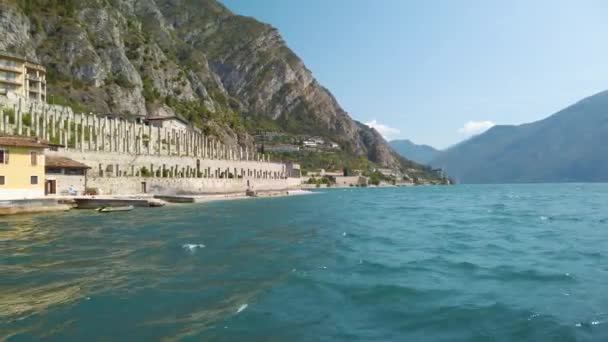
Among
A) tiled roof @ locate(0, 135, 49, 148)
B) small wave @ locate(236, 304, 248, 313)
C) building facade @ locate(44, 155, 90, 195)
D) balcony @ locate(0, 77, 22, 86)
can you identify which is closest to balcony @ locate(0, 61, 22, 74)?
balcony @ locate(0, 77, 22, 86)

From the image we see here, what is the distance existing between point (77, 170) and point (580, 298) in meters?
57.0

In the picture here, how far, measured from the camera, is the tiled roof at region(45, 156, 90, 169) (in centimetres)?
5306

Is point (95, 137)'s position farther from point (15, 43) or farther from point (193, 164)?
point (15, 43)

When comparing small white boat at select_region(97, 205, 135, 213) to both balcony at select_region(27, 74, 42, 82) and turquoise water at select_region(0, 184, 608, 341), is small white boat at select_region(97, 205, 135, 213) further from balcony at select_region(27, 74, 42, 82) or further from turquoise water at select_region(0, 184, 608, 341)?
balcony at select_region(27, 74, 42, 82)

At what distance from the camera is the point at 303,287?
48.3 ft

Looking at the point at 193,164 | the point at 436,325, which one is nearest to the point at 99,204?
the point at 193,164

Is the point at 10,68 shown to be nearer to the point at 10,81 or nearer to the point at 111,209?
the point at 10,81

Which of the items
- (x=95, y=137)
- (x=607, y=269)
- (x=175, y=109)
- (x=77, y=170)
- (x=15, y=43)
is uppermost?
(x=15, y=43)

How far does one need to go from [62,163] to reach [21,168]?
28.5 ft

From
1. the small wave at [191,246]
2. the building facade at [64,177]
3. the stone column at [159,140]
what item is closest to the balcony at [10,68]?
the stone column at [159,140]

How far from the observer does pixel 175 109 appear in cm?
13900

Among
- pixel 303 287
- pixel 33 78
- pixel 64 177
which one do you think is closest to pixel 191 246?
pixel 303 287

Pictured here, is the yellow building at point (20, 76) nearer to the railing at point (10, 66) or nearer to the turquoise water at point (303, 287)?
the railing at point (10, 66)

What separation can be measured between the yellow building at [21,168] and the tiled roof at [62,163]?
15.8 feet
